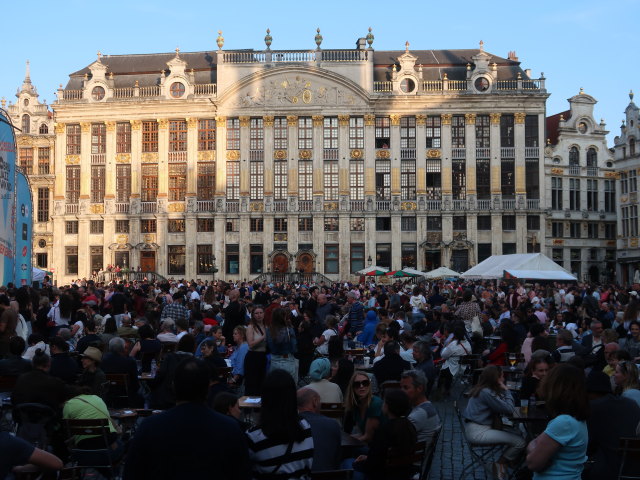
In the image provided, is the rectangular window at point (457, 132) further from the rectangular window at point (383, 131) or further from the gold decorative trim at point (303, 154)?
the gold decorative trim at point (303, 154)

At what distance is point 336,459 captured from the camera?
6.68m

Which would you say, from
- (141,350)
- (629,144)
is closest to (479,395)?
(141,350)

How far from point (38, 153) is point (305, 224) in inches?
896

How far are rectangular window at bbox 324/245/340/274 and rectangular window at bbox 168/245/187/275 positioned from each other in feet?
32.8

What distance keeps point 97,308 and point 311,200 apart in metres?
34.7

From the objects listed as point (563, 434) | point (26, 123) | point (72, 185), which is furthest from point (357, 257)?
point (563, 434)

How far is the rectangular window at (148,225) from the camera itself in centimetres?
5631

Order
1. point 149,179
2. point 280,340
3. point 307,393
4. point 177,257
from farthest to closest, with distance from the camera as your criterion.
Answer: point 149,179
point 177,257
point 280,340
point 307,393

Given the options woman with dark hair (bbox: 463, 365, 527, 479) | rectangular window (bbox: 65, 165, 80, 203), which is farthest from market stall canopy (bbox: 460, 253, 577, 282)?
rectangular window (bbox: 65, 165, 80, 203)

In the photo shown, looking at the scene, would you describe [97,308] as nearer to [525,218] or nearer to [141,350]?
[141,350]

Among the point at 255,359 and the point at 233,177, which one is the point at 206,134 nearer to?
the point at 233,177

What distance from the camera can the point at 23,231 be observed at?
27.5m

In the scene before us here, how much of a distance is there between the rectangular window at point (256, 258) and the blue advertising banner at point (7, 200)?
29788 millimetres

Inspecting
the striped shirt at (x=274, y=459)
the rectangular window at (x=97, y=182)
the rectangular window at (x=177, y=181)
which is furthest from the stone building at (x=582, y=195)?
the striped shirt at (x=274, y=459)
